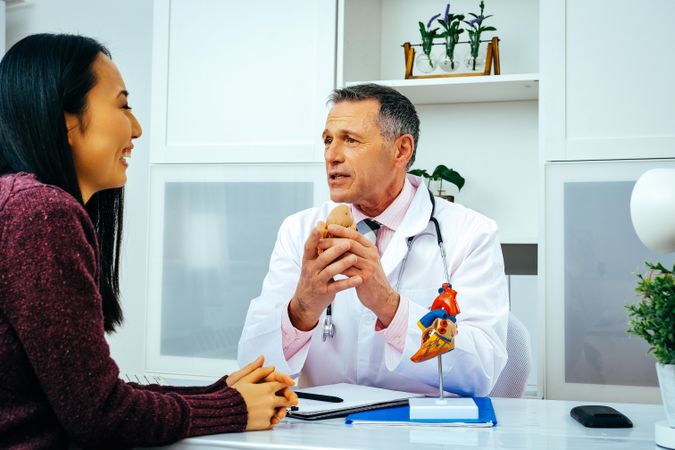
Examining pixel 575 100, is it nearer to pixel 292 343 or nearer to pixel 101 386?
pixel 292 343

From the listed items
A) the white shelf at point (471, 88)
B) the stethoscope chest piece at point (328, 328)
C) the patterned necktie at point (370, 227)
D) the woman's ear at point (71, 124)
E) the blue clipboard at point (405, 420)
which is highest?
the white shelf at point (471, 88)

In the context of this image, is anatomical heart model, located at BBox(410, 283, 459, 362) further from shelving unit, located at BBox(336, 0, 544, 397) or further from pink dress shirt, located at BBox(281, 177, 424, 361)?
shelving unit, located at BBox(336, 0, 544, 397)

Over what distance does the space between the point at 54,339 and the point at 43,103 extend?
1.24 ft

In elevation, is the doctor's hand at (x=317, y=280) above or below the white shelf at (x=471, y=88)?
below

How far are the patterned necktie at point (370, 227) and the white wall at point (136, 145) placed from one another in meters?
1.63

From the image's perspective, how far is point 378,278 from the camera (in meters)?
1.56

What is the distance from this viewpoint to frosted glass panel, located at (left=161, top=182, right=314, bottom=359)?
9.34 feet

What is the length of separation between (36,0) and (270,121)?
1687 mm

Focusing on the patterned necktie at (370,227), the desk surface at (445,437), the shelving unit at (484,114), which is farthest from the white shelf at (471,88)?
the desk surface at (445,437)

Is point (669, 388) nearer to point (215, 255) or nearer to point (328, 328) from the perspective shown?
point (328, 328)

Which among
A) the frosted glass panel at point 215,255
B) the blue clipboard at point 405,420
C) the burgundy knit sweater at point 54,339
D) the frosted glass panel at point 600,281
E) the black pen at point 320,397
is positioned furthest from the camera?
Answer: the frosted glass panel at point 215,255

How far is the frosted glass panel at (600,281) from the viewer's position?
249 cm

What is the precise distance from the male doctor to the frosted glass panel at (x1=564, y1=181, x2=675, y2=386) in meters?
0.72

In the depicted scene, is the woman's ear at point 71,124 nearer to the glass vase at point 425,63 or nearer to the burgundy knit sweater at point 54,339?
the burgundy knit sweater at point 54,339
